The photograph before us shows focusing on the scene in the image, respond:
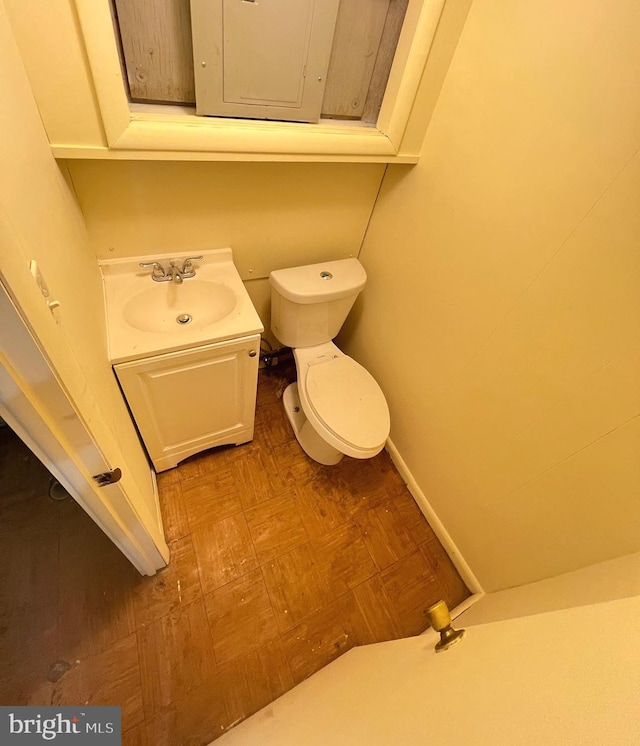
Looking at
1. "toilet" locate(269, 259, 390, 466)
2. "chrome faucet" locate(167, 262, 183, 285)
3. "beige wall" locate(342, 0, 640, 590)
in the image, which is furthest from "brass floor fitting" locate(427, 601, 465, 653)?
"chrome faucet" locate(167, 262, 183, 285)

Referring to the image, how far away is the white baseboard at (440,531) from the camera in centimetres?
116

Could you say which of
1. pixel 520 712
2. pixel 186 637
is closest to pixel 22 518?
pixel 186 637

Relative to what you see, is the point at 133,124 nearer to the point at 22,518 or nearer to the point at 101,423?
the point at 101,423

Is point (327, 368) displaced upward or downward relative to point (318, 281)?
downward

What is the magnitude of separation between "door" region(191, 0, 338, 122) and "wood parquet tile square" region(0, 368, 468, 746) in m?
1.21

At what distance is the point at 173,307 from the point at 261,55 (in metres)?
0.73

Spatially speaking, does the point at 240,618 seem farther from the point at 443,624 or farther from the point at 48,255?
the point at 48,255

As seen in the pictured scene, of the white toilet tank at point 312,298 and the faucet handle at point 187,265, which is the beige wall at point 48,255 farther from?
the white toilet tank at point 312,298

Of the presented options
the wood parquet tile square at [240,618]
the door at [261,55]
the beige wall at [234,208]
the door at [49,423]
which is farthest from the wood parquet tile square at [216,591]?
the door at [261,55]

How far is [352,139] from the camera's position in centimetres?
94

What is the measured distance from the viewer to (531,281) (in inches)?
32.0

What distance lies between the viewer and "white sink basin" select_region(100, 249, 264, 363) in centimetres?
91

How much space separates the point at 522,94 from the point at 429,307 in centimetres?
57

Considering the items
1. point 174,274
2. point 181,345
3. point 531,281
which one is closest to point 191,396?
point 181,345
